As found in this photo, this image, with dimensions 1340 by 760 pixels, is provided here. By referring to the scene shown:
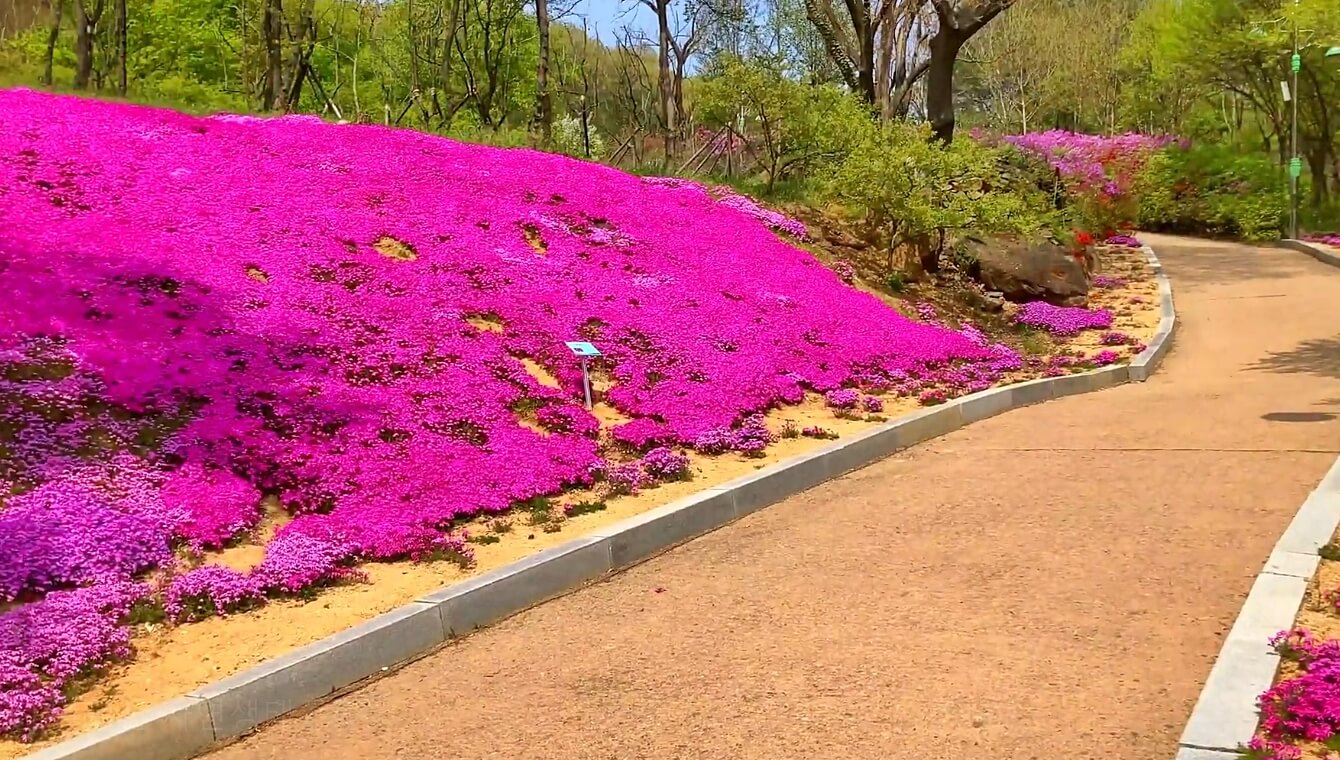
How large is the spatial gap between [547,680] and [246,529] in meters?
2.41

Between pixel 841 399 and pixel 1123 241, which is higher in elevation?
pixel 1123 241

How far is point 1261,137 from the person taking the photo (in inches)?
1577

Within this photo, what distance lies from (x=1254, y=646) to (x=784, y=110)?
1564 cm

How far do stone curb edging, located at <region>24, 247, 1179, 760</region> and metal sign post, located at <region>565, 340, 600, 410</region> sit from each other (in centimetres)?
175

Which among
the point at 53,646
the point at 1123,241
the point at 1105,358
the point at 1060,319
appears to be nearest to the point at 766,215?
the point at 1060,319

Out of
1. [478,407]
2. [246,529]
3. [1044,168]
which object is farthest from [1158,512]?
[1044,168]

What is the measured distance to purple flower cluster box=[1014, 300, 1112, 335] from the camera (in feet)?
50.0

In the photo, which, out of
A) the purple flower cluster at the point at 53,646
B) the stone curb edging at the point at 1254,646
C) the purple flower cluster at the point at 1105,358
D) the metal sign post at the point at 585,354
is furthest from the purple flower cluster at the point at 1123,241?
the purple flower cluster at the point at 53,646

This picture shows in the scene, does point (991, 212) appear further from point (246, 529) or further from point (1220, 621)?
point (246, 529)

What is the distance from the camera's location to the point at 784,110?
18.7 metres

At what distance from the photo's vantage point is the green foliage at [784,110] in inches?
712

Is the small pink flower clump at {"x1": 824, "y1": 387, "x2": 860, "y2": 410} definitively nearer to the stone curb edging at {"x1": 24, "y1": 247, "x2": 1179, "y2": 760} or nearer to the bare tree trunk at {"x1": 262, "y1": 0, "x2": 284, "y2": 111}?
the stone curb edging at {"x1": 24, "y1": 247, "x2": 1179, "y2": 760}

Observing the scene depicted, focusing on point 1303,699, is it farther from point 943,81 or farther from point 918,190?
point 943,81

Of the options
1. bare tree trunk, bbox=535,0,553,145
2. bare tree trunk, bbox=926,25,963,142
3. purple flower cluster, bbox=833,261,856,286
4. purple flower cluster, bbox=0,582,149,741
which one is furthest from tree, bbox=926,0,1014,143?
purple flower cluster, bbox=0,582,149,741
